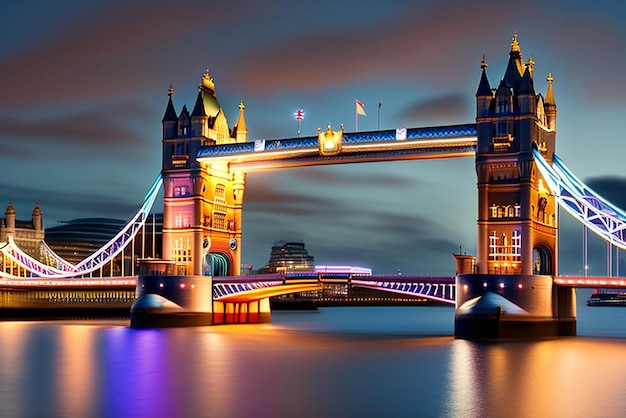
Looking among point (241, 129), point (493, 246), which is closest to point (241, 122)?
point (241, 129)

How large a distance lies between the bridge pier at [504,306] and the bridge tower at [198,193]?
2244 cm

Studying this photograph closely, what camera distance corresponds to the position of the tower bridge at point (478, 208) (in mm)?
60656

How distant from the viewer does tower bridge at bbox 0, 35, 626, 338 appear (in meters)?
60.7

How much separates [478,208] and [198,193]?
2178cm

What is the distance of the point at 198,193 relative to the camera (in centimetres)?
7469

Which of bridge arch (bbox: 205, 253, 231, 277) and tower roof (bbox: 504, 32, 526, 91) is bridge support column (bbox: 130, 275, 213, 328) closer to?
bridge arch (bbox: 205, 253, 231, 277)

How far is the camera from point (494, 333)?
58.5 metres

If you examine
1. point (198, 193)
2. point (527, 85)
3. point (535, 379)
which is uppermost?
point (527, 85)

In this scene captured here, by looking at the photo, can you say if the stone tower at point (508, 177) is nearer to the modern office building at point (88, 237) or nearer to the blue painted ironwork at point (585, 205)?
the blue painted ironwork at point (585, 205)

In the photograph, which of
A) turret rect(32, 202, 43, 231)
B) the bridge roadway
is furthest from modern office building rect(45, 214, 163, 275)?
the bridge roadway

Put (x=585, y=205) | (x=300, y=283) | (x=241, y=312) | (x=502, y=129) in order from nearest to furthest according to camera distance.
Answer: (x=585, y=205)
(x=502, y=129)
(x=300, y=283)
(x=241, y=312)

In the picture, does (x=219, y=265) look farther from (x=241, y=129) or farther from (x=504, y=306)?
(x=504, y=306)

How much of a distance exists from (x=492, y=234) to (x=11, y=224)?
6667 cm

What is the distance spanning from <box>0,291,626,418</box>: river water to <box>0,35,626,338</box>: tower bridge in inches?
144
